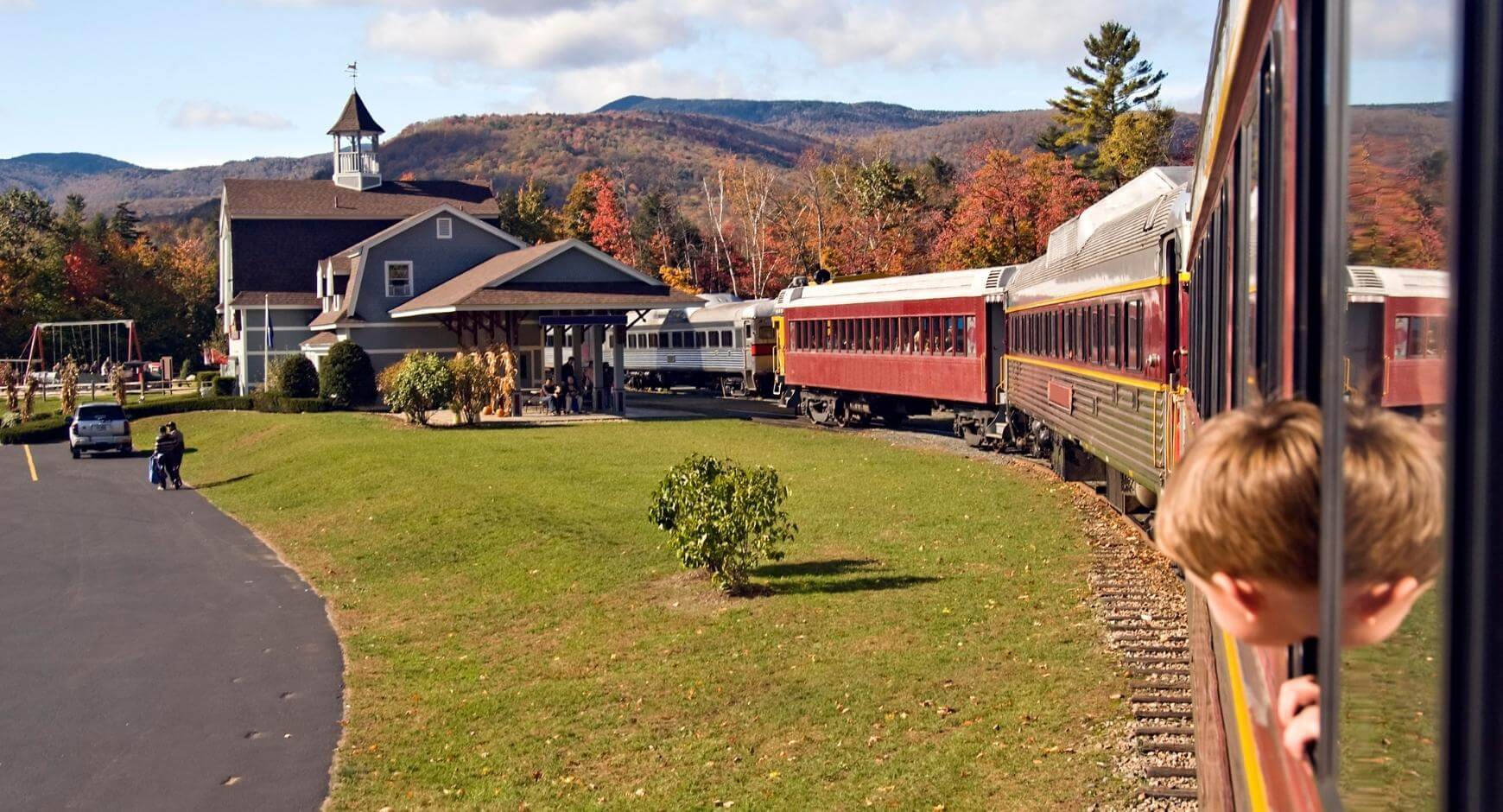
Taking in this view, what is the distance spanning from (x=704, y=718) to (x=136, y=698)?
17.4 ft

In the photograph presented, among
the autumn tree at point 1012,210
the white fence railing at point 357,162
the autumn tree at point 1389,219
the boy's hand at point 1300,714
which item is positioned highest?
the white fence railing at point 357,162

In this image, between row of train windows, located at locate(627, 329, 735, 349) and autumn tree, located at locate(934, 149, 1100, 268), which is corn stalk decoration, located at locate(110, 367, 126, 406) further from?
autumn tree, located at locate(934, 149, 1100, 268)

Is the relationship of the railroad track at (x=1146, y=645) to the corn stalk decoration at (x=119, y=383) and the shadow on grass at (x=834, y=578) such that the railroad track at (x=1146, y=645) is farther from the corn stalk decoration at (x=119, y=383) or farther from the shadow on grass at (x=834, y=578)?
the corn stalk decoration at (x=119, y=383)

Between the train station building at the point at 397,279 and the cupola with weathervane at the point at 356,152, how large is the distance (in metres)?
0.08

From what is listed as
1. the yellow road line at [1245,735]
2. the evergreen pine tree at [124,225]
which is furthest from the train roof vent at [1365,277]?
the evergreen pine tree at [124,225]

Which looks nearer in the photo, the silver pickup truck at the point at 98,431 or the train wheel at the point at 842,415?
the train wheel at the point at 842,415

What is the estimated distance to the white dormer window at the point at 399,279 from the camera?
49469 millimetres

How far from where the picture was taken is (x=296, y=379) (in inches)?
1827

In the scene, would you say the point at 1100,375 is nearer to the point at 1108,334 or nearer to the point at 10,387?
the point at 1108,334

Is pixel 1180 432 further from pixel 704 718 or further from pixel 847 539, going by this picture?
pixel 847 539

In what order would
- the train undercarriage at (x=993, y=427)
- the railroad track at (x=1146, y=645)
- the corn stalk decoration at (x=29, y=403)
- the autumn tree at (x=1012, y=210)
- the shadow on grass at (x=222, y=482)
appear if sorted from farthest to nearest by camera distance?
the autumn tree at (x=1012, y=210)
the corn stalk decoration at (x=29, y=403)
the shadow on grass at (x=222, y=482)
the train undercarriage at (x=993, y=427)
the railroad track at (x=1146, y=645)

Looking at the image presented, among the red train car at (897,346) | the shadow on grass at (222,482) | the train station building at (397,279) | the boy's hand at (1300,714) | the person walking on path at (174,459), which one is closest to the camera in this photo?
the boy's hand at (1300,714)

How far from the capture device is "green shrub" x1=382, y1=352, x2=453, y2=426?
37.5m

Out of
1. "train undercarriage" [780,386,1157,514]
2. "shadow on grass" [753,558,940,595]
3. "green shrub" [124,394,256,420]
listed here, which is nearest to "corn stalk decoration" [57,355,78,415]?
"green shrub" [124,394,256,420]
